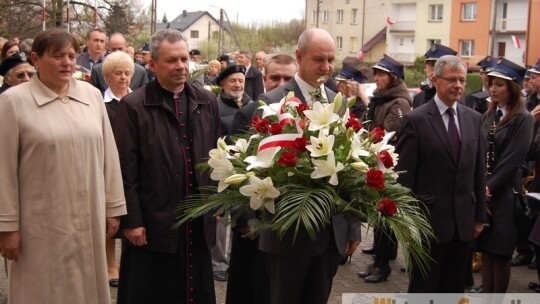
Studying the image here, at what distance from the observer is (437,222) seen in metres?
5.64

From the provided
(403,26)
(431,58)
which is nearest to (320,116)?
(431,58)

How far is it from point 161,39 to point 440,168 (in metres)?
2.30

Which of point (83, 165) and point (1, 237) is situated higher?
point (83, 165)

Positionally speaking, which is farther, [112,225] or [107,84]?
[107,84]

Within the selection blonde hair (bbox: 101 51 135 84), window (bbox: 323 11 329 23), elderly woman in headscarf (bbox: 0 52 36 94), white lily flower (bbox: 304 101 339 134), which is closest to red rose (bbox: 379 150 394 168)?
white lily flower (bbox: 304 101 339 134)

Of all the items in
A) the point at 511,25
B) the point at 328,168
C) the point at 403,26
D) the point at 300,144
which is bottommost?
the point at 328,168

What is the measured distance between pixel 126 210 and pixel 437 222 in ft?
7.67

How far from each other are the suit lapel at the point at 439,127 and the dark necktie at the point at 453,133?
46 mm

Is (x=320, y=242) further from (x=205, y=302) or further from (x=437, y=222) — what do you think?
(x=437, y=222)

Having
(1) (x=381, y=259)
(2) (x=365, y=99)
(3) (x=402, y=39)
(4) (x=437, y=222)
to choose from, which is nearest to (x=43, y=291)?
(4) (x=437, y=222)

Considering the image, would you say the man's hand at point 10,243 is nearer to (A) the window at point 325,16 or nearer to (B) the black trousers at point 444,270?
(B) the black trousers at point 444,270

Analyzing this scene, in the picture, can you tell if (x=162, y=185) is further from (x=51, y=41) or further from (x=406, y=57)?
(x=406, y=57)

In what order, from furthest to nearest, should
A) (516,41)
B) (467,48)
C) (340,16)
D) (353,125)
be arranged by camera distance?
(340,16)
(467,48)
(516,41)
(353,125)

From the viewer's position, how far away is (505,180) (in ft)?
20.8
